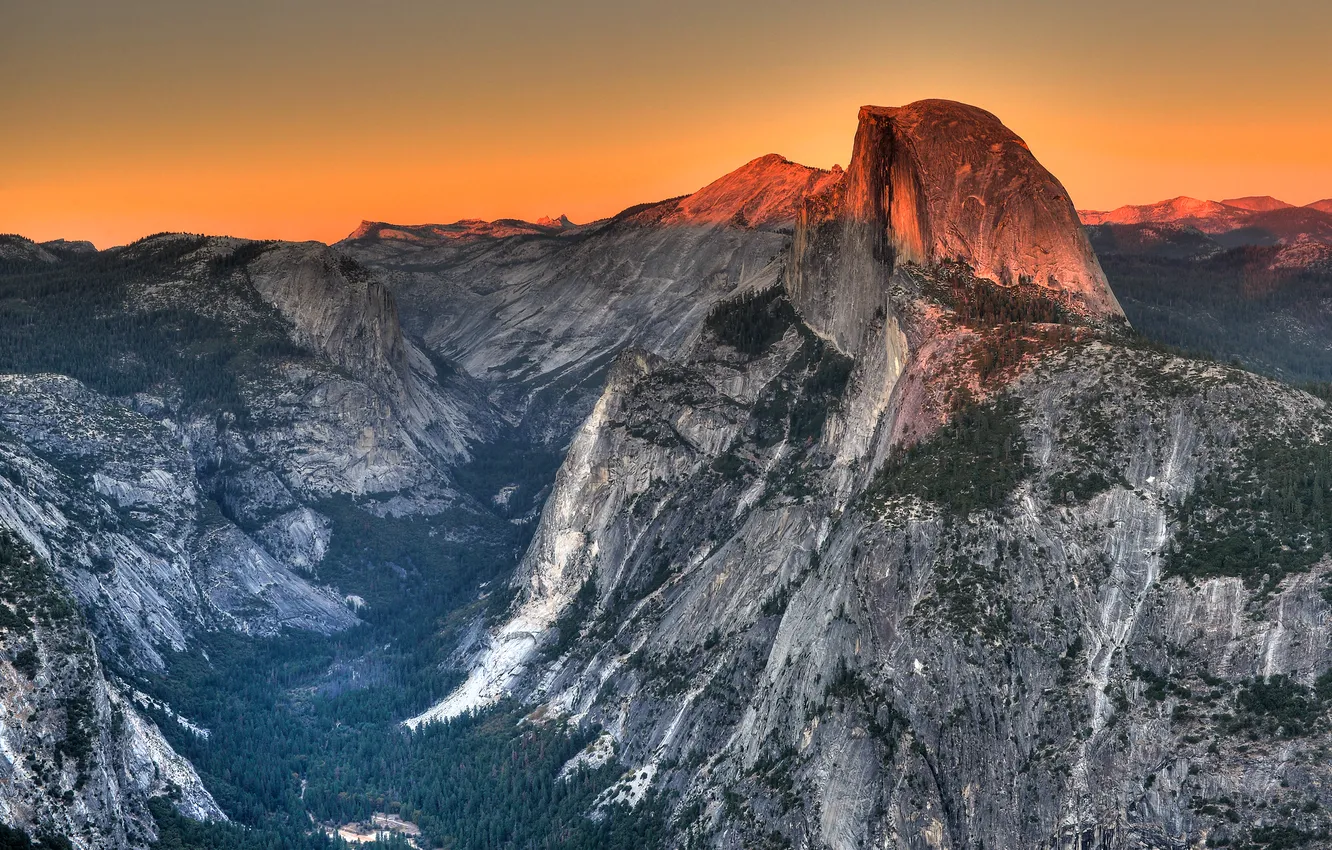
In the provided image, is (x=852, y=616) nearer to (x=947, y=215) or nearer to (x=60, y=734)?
(x=947, y=215)

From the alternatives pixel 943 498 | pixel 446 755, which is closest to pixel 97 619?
pixel 446 755

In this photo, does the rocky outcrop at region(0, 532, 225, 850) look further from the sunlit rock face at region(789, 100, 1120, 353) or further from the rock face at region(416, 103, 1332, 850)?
the sunlit rock face at region(789, 100, 1120, 353)

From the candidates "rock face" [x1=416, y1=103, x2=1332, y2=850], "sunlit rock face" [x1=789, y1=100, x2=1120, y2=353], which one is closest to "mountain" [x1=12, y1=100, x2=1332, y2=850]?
"rock face" [x1=416, y1=103, x2=1332, y2=850]

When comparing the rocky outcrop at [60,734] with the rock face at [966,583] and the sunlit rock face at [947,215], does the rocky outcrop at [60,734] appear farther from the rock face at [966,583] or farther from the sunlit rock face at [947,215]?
the sunlit rock face at [947,215]

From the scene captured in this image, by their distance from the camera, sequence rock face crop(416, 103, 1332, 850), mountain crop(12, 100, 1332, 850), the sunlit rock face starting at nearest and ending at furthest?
rock face crop(416, 103, 1332, 850) < mountain crop(12, 100, 1332, 850) < the sunlit rock face

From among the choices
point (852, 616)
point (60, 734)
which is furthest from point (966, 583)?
point (60, 734)

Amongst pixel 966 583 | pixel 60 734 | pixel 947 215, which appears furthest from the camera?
pixel 947 215

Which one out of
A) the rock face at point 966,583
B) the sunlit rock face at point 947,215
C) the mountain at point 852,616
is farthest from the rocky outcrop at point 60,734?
the sunlit rock face at point 947,215

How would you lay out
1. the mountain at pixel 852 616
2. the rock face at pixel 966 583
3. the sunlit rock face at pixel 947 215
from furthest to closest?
the sunlit rock face at pixel 947 215
the mountain at pixel 852 616
the rock face at pixel 966 583
